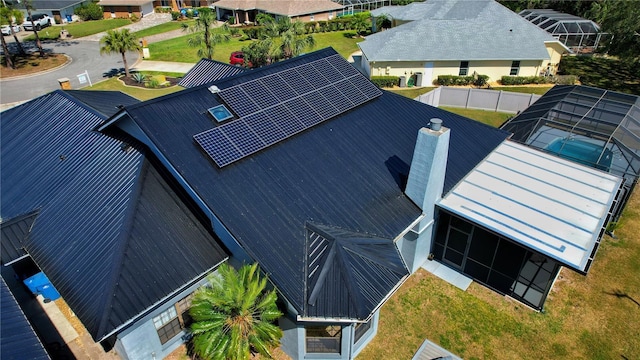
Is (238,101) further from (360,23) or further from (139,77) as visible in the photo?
(360,23)

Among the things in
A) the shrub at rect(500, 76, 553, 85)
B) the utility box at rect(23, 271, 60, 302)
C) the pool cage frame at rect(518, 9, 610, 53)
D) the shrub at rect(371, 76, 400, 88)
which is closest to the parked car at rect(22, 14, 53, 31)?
the shrub at rect(371, 76, 400, 88)

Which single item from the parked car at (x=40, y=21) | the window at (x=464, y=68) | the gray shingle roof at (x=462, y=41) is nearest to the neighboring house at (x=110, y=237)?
the gray shingle roof at (x=462, y=41)

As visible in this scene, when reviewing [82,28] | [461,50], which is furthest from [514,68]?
[82,28]

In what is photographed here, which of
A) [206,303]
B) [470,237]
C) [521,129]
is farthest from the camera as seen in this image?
[521,129]

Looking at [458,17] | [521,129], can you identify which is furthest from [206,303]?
[458,17]

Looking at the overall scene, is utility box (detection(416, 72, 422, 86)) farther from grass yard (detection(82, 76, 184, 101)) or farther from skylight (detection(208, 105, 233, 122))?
skylight (detection(208, 105, 233, 122))

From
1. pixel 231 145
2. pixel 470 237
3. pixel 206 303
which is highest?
pixel 231 145

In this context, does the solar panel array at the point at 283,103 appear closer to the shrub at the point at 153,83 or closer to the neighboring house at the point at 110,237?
the neighboring house at the point at 110,237

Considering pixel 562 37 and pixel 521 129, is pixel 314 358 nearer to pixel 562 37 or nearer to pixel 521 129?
pixel 521 129
